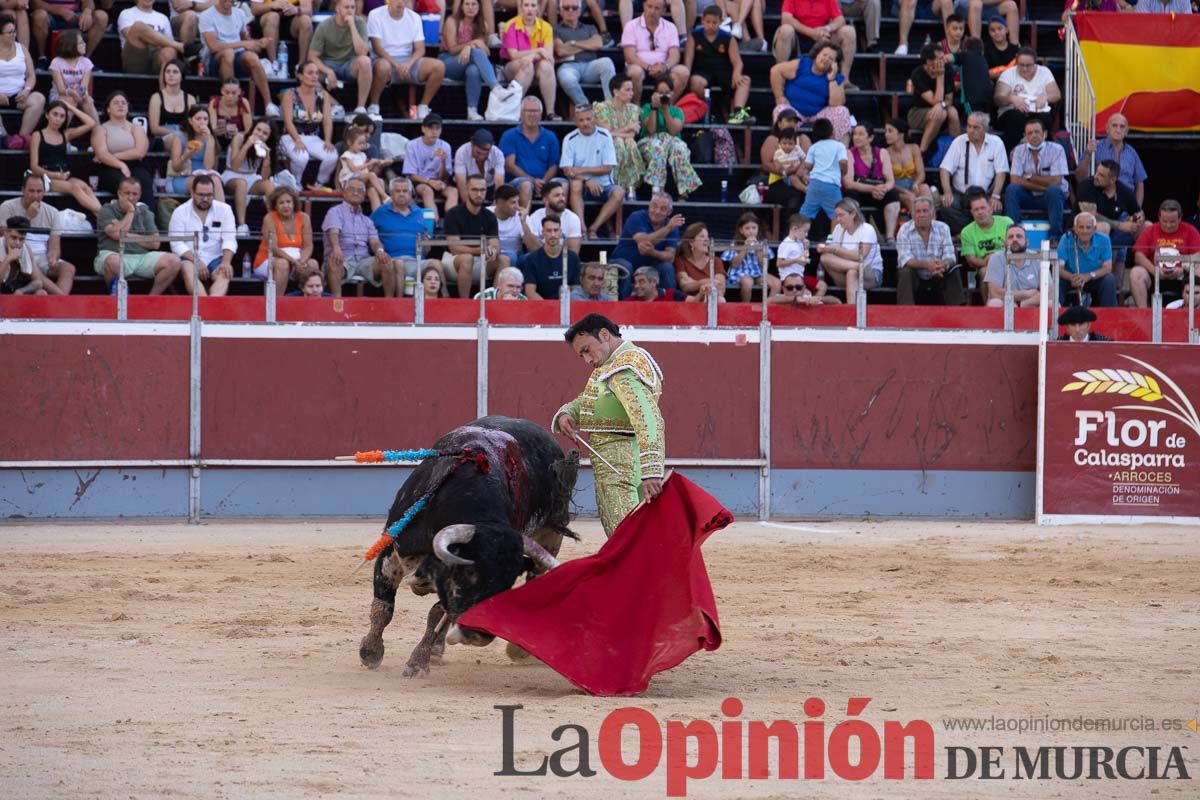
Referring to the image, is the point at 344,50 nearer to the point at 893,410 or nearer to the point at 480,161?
the point at 480,161

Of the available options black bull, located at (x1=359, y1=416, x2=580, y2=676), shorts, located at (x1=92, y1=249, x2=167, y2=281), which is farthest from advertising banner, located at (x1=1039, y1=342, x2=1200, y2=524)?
shorts, located at (x1=92, y1=249, x2=167, y2=281)

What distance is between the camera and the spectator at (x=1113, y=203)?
526 inches

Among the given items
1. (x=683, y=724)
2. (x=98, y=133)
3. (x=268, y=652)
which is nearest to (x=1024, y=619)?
(x=683, y=724)

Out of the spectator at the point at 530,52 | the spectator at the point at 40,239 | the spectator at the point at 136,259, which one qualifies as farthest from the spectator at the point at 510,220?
the spectator at the point at 40,239

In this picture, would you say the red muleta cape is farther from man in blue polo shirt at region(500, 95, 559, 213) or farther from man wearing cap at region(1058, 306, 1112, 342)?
man in blue polo shirt at region(500, 95, 559, 213)

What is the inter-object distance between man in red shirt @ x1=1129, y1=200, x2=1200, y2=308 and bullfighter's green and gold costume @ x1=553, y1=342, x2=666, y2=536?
21.5 ft

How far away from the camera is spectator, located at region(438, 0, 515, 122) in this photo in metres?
14.2

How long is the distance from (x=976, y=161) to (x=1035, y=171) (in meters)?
0.51

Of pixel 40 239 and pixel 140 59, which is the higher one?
pixel 140 59

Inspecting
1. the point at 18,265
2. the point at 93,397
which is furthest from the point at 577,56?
the point at 93,397

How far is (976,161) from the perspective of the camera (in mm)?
13852

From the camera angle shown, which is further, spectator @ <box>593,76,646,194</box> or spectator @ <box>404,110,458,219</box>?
spectator @ <box>593,76,646,194</box>

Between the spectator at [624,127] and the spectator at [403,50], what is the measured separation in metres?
1.47

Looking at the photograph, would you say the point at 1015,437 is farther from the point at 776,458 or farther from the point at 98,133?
the point at 98,133
